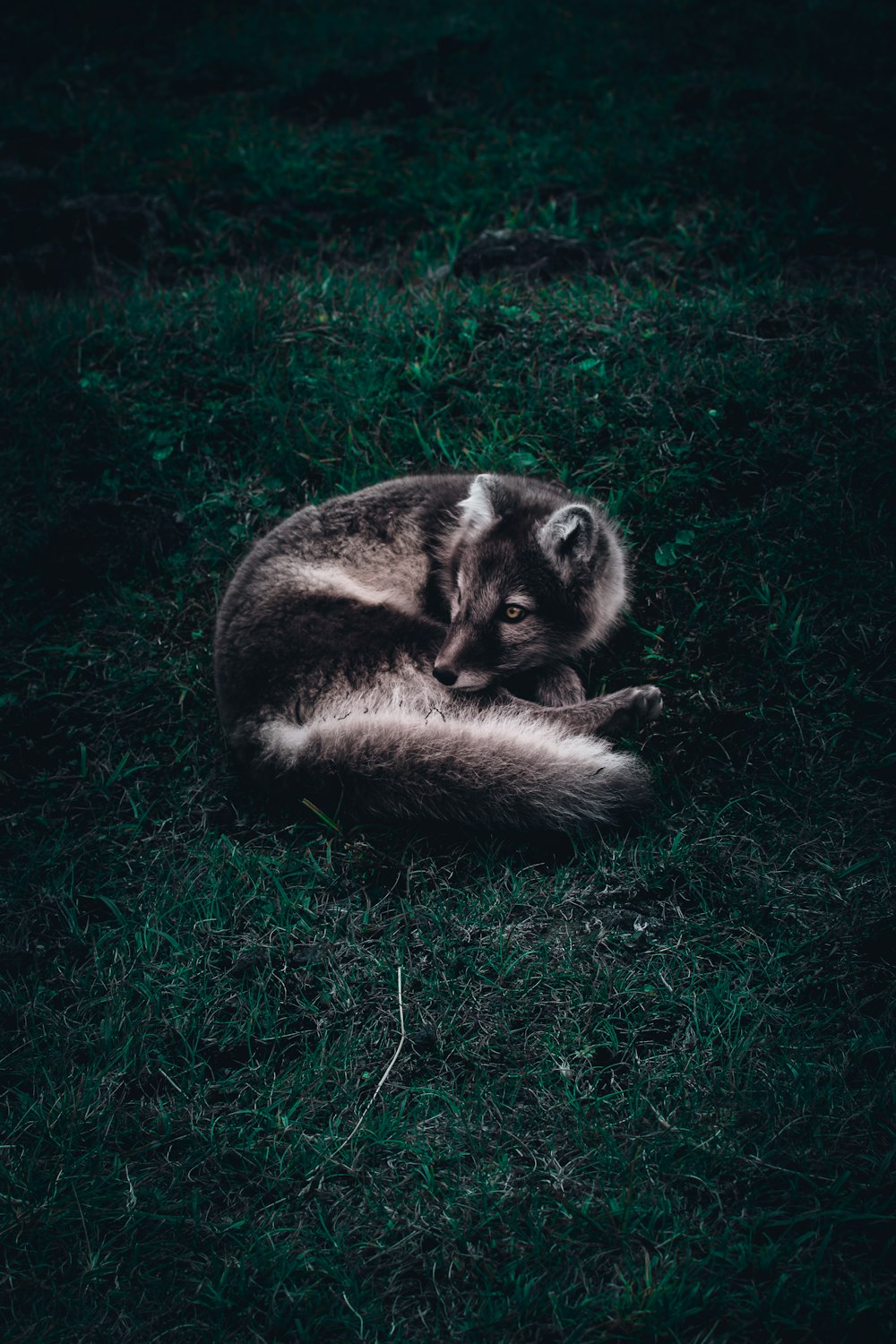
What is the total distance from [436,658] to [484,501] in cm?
58

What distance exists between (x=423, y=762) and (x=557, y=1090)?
0.88 metres

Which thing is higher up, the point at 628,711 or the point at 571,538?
the point at 571,538

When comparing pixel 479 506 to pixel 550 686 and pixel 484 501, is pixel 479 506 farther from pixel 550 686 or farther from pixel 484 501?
pixel 550 686

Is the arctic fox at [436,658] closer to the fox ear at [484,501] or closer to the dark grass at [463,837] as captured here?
the fox ear at [484,501]

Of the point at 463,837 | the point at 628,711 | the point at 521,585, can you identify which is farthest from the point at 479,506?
the point at 463,837

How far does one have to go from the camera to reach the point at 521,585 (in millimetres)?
A: 2703

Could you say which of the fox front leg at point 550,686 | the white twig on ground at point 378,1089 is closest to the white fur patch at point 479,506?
the fox front leg at point 550,686

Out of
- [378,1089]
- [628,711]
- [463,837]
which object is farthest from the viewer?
[628,711]

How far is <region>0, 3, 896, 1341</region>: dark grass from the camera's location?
1.66 meters

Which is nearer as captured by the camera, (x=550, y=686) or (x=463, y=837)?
(x=463, y=837)

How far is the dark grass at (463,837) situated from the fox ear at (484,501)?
0.62m

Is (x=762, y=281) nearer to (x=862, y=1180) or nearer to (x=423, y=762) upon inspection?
(x=423, y=762)

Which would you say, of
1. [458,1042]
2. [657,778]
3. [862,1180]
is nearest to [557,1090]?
[458,1042]

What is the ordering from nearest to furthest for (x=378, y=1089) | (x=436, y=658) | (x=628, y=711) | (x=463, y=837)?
1. (x=378, y=1089)
2. (x=463, y=837)
3. (x=628, y=711)
4. (x=436, y=658)
